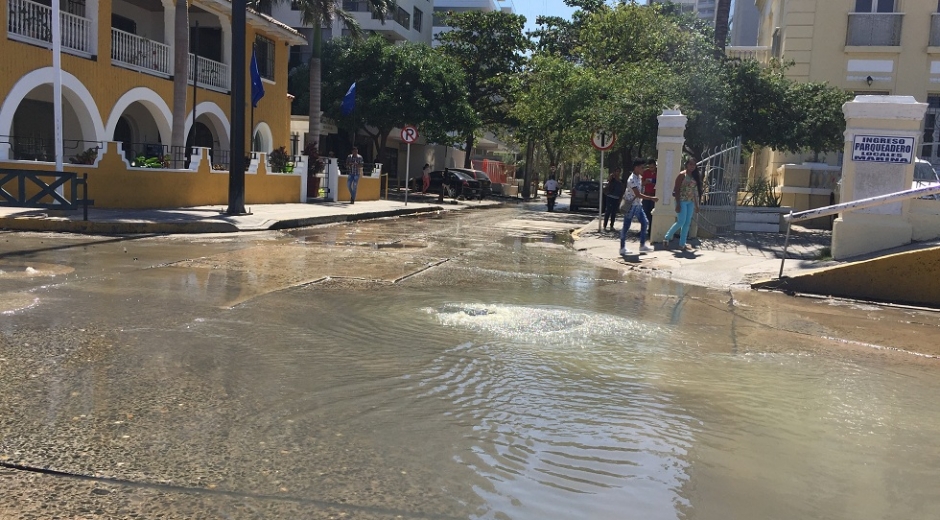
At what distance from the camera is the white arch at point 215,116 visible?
26570 mm

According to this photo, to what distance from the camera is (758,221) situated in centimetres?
1866

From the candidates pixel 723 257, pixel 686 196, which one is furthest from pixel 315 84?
pixel 723 257

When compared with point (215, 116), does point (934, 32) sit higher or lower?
higher

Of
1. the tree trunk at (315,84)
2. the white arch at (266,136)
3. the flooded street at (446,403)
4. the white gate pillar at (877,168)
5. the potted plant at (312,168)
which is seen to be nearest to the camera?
the flooded street at (446,403)

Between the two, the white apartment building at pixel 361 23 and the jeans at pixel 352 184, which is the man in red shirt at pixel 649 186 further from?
the white apartment building at pixel 361 23

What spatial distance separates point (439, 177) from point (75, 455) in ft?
121

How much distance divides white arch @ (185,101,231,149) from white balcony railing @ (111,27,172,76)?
214 cm

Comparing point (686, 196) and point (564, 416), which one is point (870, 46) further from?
point (564, 416)

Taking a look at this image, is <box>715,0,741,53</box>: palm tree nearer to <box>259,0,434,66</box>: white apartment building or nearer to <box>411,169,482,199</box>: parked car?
<box>411,169,482,199</box>: parked car

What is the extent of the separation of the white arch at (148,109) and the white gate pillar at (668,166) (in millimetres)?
15211

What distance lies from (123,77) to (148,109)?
7.88ft

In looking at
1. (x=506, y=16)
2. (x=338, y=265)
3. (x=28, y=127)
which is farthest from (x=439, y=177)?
(x=338, y=265)

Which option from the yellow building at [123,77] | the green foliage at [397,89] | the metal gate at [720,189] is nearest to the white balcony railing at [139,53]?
the yellow building at [123,77]

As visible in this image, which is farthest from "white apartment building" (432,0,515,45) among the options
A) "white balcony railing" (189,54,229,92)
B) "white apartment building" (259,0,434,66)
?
"white balcony railing" (189,54,229,92)
